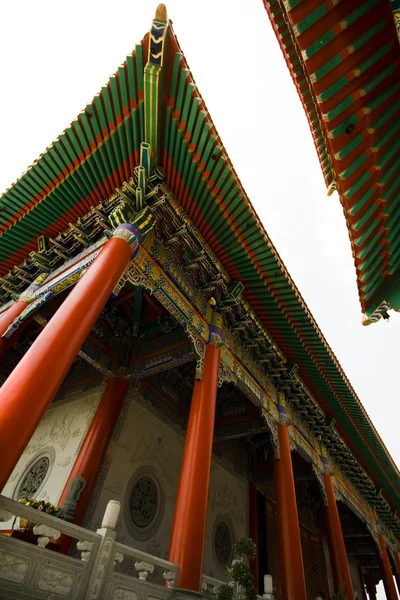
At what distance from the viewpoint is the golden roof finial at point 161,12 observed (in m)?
4.23

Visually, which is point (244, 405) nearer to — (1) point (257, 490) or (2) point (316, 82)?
(1) point (257, 490)

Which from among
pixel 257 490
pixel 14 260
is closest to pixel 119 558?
pixel 14 260

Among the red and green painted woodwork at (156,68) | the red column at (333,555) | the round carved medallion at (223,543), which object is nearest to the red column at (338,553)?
the red column at (333,555)

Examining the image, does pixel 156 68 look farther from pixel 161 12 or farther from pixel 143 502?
pixel 143 502

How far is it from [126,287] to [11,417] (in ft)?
15.7

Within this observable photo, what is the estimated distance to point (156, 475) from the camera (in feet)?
25.5

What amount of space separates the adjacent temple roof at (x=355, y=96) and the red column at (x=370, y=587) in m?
23.2

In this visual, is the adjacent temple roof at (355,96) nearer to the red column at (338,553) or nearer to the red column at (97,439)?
the red column at (97,439)

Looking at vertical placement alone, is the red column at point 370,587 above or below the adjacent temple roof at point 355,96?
above

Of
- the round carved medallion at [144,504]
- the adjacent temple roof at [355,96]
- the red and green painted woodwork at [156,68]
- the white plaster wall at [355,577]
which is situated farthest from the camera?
the white plaster wall at [355,577]

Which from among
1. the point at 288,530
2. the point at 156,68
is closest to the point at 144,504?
the point at 288,530

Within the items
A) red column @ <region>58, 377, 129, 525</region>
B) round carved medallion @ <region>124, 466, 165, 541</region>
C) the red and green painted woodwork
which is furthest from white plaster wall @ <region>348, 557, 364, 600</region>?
the red and green painted woodwork

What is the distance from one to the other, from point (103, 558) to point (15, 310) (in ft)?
15.9

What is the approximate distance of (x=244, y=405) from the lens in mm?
9477
